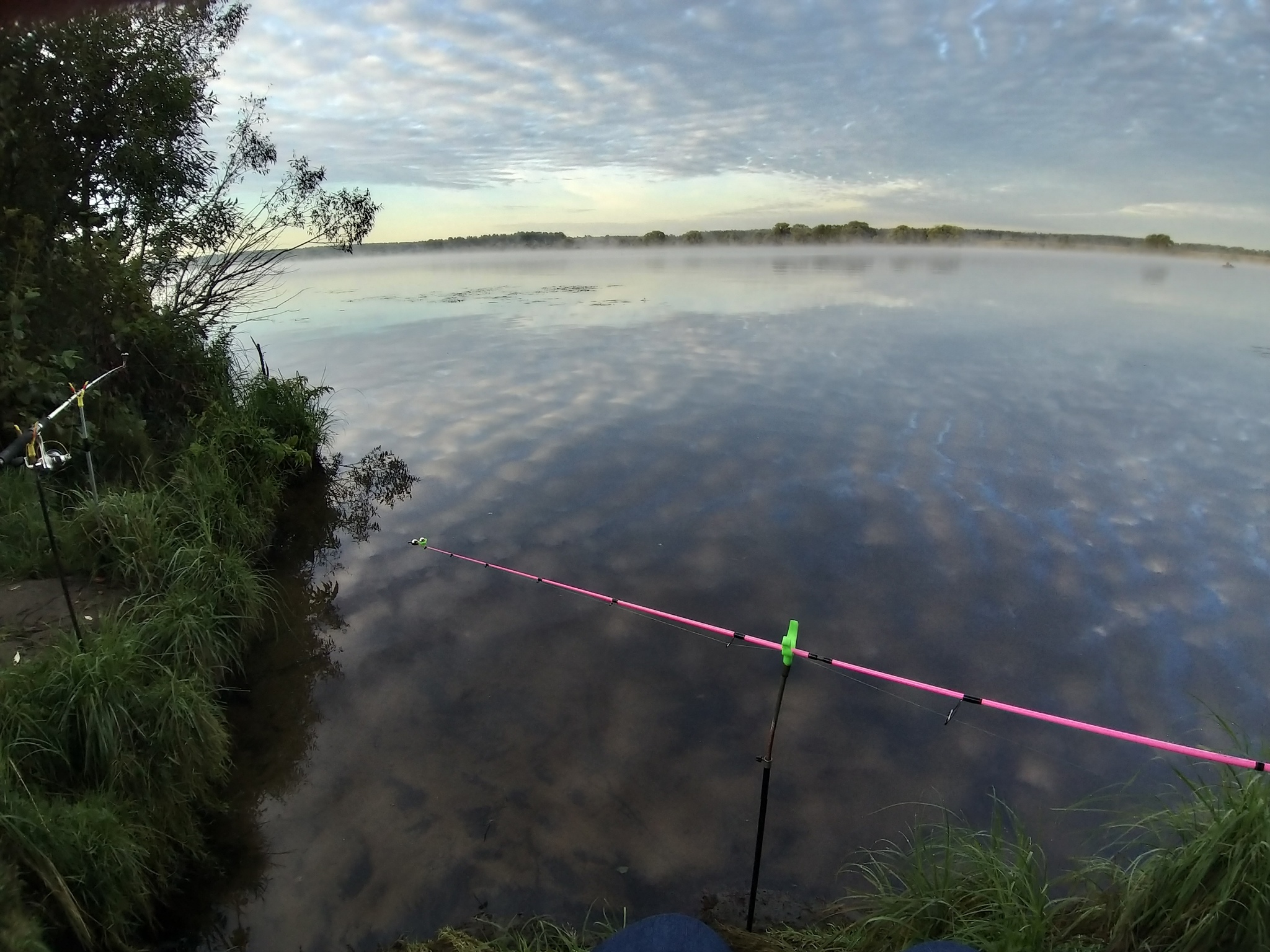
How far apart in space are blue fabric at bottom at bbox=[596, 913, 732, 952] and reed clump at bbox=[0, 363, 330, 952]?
213 cm

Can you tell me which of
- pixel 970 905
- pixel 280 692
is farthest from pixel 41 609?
pixel 970 905

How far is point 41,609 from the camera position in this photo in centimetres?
521

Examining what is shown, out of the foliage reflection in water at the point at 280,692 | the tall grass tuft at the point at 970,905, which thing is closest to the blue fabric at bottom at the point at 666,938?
the tall grass tuft at the point at 970,905

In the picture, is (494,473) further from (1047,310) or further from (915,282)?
(915,282)

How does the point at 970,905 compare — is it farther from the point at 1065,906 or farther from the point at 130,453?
the point at 130,453

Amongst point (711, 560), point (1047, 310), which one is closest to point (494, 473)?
point (711, 560)

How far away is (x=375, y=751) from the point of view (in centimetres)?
527

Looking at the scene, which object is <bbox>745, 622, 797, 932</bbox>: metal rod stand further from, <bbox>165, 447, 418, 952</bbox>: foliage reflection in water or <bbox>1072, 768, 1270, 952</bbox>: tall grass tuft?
<bbox>165, 447, 418, 952</bbox>: foliage reflection in water

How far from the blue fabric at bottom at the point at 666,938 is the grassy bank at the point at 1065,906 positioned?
132 cm

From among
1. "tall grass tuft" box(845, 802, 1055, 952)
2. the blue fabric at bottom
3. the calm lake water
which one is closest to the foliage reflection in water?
the calm lake water

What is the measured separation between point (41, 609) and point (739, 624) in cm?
603

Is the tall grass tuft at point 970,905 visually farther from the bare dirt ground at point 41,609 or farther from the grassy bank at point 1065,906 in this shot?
the bare dirt ground at point 41,609

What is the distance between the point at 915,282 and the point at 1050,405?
124 feet

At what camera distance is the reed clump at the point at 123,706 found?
322 centimetres
